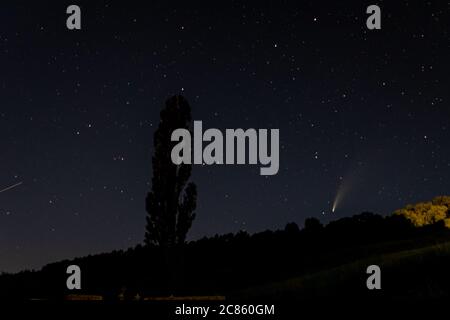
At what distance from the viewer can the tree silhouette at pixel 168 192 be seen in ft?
77.2

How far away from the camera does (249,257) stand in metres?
45.2

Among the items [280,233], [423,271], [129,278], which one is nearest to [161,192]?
[423,271]

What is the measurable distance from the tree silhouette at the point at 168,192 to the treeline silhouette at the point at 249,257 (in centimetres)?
968

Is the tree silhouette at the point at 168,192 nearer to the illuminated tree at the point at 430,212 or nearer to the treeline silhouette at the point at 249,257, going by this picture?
the treeline silhouette at the point at 249,257

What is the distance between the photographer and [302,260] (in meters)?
45.4

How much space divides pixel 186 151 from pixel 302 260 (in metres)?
23.9

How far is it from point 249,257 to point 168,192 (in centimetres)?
2272
